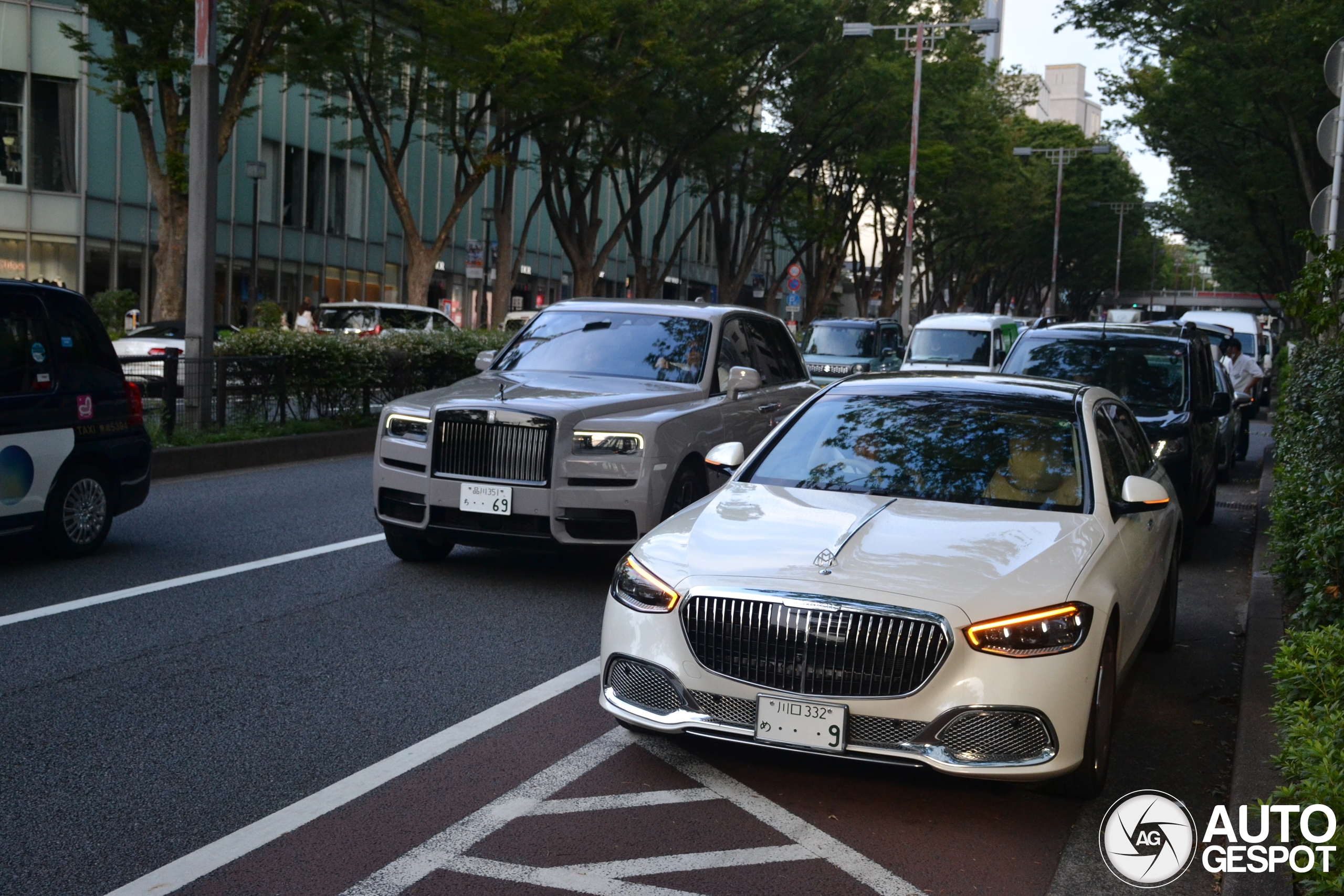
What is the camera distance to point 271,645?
6992 millimetres

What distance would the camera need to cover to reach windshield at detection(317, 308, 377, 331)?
80.7 feet

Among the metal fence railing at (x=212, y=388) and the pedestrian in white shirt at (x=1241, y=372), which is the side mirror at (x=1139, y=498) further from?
the pedestrian in white shirt at (x=1241, y=372)

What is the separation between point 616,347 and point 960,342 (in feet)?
49.8

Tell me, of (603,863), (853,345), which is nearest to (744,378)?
(603,863)

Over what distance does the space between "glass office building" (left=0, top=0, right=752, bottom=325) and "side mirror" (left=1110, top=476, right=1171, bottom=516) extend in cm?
2457

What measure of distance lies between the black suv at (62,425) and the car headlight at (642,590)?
5.07 m

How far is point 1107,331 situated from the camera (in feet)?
41.1

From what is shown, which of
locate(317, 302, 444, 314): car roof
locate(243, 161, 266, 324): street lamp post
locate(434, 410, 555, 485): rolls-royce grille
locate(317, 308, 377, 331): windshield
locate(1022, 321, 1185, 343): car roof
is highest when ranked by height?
locate(243, 161, 266, 324): street lamp post

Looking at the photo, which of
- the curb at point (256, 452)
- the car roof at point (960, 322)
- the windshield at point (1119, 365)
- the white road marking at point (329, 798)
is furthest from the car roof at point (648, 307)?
the car roof at point (960, 322)

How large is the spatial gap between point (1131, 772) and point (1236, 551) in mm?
6706

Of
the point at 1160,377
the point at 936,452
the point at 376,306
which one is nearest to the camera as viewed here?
the point at 936,452

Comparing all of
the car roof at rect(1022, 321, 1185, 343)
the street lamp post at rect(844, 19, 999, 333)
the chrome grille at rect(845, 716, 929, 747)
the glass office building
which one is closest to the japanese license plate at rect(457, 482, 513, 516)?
the chrome grille at rect(845, 716, 929, 747)

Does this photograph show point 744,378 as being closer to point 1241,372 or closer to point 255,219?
point 1241,372

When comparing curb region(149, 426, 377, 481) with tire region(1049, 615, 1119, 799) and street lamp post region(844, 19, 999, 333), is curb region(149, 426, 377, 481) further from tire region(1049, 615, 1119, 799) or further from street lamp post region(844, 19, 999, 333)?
street lamp post region(844, 19, 999, 333)
